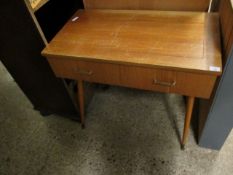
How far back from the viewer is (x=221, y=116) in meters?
0.95

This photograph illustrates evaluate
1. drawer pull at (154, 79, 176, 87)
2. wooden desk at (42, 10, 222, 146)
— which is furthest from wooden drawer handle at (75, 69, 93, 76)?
drawer pull at (154, 79, 176, 87)

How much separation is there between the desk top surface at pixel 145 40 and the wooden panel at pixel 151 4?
0.03m

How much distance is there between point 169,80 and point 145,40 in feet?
0.75

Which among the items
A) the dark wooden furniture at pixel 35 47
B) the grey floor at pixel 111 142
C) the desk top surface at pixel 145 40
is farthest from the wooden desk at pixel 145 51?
the grey floor at pixel 111 142

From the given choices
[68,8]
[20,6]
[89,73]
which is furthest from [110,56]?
[68,8]

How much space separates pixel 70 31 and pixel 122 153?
80cm

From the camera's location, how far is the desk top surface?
2.59ft

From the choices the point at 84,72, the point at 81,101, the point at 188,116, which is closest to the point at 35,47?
the point at 84,72

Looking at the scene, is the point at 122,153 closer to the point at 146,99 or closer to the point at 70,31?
the point at 146,99

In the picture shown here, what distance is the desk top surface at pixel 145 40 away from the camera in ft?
2.59

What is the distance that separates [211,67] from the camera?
73 centimetres

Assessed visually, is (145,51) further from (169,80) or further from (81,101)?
(81,101)

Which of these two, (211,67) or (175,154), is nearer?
(211,67)

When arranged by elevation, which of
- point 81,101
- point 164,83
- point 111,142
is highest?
point 164,83
